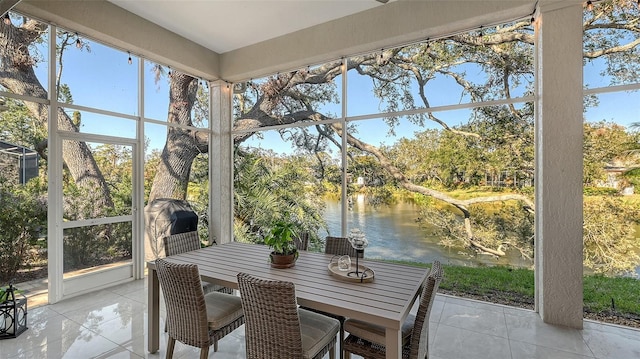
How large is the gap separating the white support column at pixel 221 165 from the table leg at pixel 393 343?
4093 mm

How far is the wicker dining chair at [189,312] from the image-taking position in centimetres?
186

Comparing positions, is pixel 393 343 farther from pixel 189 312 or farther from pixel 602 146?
pixel 602 146

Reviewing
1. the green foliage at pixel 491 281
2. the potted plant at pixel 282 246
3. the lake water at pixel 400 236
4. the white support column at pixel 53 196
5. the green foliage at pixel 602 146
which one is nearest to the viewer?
the potted plant at pixel 282 246

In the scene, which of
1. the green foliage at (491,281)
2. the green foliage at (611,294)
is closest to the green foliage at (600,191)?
the green foliage at (611,294)

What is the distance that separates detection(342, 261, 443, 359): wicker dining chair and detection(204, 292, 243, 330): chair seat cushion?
2.69 ft

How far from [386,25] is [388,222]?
2.54 metres

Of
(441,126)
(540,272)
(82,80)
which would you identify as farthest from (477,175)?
(82,80)

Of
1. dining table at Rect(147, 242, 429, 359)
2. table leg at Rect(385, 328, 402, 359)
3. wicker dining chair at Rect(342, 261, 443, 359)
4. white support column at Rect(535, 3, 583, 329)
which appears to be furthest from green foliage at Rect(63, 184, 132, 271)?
white support column at Rect(535, 3, 583, 329)

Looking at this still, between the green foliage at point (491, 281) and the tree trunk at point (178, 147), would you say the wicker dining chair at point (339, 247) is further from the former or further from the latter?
the tree trunk at point (178, 147)

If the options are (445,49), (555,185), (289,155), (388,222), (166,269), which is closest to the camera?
(166,269)

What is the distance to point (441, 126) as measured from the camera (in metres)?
3.65

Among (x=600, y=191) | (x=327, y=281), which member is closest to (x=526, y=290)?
(x=600, y=191)

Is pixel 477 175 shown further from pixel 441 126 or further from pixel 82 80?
pixel 82 80

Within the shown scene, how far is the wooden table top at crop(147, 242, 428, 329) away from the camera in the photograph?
158cm
